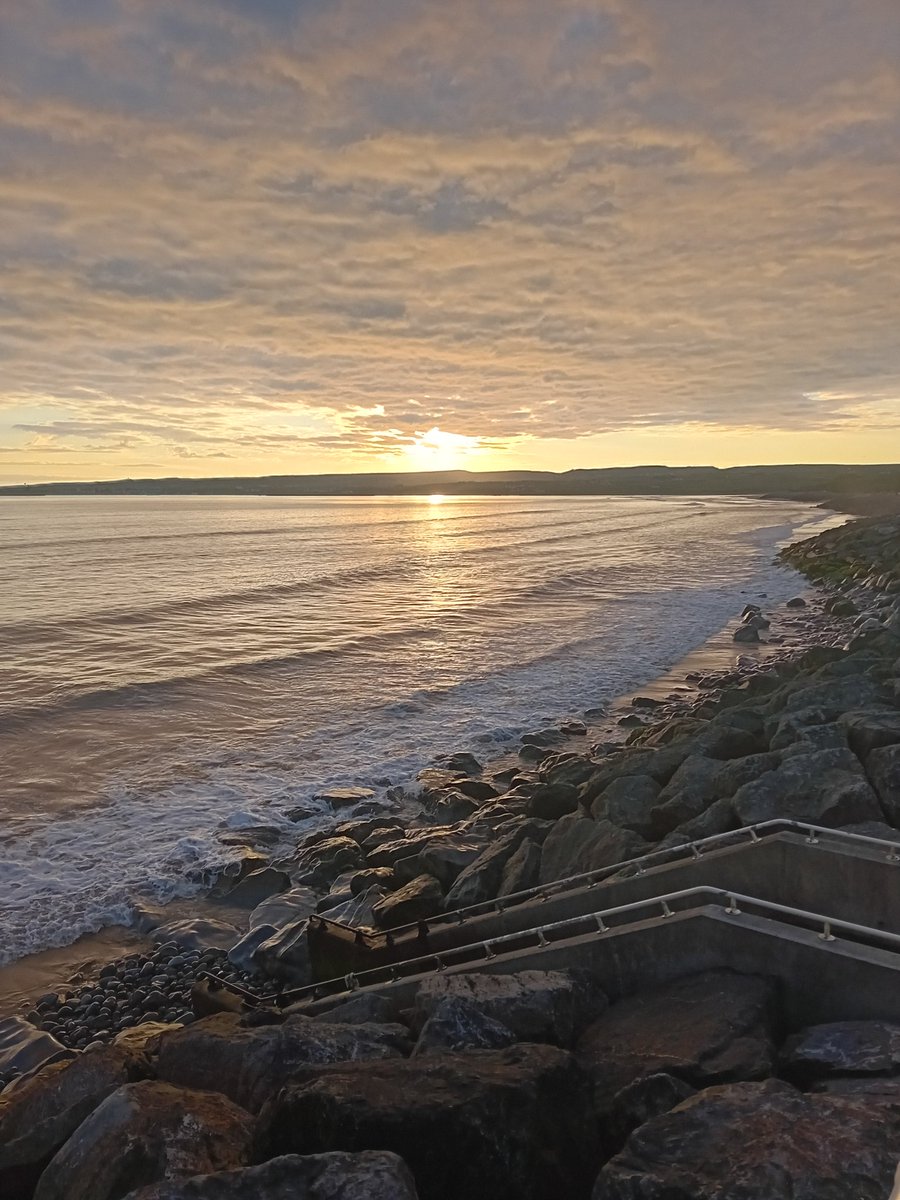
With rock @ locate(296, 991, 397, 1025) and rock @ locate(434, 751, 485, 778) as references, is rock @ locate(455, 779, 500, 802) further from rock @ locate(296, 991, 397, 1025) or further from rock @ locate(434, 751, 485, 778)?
rock @ locate(296, 991, 397, 1025)

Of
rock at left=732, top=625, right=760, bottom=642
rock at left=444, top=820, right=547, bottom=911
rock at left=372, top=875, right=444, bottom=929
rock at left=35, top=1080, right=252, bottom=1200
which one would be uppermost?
rock at left=35, top=1080, right=252, bottom=1200

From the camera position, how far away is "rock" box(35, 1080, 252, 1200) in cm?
414

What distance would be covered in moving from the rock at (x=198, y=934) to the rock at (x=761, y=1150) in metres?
6.49

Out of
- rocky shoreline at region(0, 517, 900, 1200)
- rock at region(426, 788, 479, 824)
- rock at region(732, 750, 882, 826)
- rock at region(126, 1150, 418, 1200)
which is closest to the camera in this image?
rock at region(126, 1150, 418, 1200)

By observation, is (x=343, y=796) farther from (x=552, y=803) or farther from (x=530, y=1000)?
(x=530, y=1000)

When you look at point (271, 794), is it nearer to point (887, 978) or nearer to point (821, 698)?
point (821, 698)

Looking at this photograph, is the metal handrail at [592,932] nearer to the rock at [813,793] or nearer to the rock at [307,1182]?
the rock at [813,793]

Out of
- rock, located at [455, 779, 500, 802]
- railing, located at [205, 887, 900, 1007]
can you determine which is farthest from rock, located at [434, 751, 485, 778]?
railing, located at [205, 887, 900, 1007]

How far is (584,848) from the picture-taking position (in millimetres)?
8391

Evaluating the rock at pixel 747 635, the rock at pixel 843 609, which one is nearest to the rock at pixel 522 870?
the rock at pixel 747 635

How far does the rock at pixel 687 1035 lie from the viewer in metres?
4.50

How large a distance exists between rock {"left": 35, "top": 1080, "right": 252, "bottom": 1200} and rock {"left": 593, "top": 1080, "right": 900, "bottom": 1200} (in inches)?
80.1

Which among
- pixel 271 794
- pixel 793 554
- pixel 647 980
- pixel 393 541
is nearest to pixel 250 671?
pixel 271 794

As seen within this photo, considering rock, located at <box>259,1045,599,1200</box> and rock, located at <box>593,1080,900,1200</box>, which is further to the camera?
rock, located at <box>259,1045,599,1200</box>
